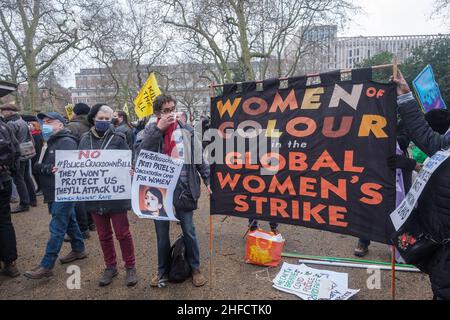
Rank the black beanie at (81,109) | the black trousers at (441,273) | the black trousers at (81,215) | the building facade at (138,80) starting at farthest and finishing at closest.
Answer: the building facade at (138,80), the black trousers at (81,215), the black beanie at (81,109), the black trousers at (441,273)

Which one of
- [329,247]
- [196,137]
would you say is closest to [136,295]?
[196,137]

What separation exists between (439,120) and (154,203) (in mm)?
2580

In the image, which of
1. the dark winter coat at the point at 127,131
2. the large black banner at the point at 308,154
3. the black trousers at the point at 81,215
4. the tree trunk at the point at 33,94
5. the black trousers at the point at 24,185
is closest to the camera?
the large black banner at the point at 308,154

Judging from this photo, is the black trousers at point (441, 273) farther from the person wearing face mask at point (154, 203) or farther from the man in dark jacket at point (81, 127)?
the man in dark jacket at point (81, 127)

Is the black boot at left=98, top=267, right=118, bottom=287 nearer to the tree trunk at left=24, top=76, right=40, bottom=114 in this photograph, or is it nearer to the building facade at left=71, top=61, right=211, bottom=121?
the building facade at left=71, top=61, right=211, bottom=121

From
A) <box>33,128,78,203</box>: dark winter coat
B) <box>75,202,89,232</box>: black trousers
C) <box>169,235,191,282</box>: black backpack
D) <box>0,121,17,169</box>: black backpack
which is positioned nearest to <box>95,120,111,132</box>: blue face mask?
<box>33,128,78,203</box>: dark winter coat

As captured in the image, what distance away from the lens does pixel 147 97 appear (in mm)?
6121

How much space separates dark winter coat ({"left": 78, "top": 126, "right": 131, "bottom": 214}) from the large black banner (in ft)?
3.32

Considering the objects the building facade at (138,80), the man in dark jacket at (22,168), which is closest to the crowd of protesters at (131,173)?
the man in dark jacket at (22,168)

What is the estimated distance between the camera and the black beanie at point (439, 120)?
230 cm

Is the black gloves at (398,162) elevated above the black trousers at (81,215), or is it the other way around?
the black gloves at (398,162)

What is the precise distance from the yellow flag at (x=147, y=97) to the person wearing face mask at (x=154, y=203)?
355 centimetres

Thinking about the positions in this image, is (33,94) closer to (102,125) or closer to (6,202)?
(6,202)

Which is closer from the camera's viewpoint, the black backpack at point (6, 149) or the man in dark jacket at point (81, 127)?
the black backpack at point (6, 149)
